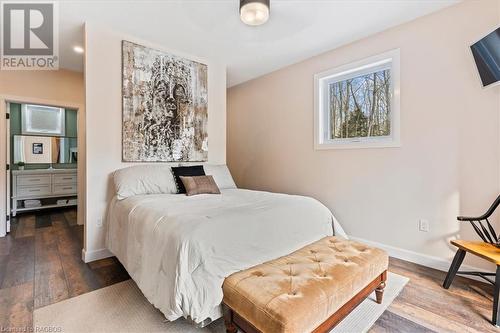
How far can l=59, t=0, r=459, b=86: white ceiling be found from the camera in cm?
236

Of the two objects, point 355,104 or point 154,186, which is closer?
point 154,186

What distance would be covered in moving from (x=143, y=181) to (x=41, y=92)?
261 cm

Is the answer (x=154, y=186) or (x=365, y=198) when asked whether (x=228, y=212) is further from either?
(x=365, y=198)

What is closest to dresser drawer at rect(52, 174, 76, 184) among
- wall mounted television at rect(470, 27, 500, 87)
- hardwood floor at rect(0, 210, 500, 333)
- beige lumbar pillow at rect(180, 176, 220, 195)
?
hardwood floor at rect(0, 210, 500, 333)

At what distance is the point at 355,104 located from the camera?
3.21 m

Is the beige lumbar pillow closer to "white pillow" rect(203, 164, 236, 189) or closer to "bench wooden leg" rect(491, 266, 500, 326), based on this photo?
"white pillow" rect(203, 164, 236, 189)

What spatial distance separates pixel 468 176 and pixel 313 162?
1703 millimetres

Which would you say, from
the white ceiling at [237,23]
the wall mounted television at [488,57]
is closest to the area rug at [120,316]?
the wall mounted television at [488,57]

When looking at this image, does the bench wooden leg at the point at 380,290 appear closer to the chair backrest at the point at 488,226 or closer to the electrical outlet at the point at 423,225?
the chair backrest at the point at 488,226

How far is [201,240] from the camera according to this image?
1458 mm

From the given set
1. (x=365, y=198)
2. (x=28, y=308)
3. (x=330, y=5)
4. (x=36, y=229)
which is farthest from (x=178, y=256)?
(x=36, y=229)

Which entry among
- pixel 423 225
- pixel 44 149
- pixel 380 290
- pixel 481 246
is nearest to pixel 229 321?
pixel 380 290

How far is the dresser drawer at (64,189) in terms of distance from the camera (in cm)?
506

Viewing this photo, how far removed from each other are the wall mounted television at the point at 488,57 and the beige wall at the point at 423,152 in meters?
0.13
